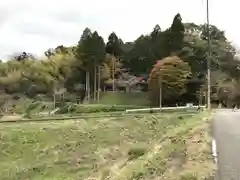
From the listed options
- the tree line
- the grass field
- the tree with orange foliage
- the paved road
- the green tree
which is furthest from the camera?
the green tree

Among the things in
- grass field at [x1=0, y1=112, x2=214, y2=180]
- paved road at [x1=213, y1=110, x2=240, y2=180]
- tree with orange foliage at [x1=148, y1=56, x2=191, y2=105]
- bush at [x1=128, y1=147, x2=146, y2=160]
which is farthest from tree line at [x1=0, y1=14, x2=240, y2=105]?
paved road at [x1=213, y1=110, x2=240, y2=180]

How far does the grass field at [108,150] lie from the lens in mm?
8625

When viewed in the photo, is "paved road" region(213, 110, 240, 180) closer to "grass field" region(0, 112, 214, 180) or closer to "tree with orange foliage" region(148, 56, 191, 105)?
"grass field" region(0, 112, 214, 180)

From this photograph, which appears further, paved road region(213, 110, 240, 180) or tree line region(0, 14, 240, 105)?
tree line region(0, 14, 240, 105)

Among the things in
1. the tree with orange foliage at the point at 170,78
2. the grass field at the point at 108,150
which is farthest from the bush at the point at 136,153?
the tree with orange foliage at the point at 170,78

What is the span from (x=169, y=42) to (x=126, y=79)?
503 inches

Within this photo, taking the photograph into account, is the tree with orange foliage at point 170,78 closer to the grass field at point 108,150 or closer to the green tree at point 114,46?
the green tree at point 114,46

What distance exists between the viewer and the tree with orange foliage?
6144 cm

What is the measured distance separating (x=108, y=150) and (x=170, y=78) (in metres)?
39.2

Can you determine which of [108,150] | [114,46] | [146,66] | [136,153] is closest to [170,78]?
[146,66]

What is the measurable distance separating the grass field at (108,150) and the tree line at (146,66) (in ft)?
91.5

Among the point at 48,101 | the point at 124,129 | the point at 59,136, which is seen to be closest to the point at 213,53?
the point at 48,101

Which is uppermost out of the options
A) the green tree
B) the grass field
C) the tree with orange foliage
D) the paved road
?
the green tree

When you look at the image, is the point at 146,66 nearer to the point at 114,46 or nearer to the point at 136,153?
the point at 114,46
